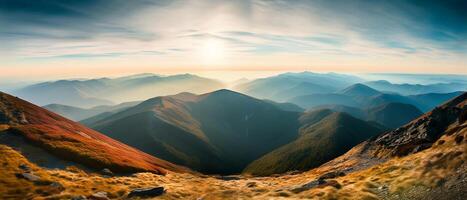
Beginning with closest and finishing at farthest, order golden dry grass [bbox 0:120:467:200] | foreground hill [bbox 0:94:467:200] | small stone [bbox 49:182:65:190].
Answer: foreground hill [bbox 0:94:467:200] < golden dry grass [bbox 0:120:467:200] < small stone [bbox 49:182:65:190]

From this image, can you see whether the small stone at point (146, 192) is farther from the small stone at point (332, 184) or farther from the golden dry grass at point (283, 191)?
the small stone at point (332, 184)

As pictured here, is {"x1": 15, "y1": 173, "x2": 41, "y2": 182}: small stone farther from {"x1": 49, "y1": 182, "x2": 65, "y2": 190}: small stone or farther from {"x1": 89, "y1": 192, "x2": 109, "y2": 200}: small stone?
{"x1": 89, "y1": 192, "x2": 109, "y2": 200}: small stone

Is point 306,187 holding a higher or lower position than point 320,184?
lower

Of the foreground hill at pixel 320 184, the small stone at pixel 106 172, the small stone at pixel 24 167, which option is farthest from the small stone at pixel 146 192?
the small stone at pixel 24 167

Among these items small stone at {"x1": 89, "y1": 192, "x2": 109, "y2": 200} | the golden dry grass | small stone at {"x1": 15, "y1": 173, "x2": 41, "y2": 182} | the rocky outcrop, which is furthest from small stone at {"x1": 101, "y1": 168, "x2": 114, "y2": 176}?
the rocky outcrop

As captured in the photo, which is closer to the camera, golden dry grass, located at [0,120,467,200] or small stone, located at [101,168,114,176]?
golden dry grass, located at [0,120,467,200]

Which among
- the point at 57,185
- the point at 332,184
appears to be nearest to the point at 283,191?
the point at 332,184

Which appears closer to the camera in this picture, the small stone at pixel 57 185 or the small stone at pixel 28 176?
the small stone at pixel 57 185

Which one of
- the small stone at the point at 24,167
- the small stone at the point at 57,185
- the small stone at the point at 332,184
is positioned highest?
the small stone at the point at 24,167

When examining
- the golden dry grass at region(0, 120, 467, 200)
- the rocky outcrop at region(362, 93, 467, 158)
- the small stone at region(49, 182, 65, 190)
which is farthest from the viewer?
the rocky outcrop at region(362, 93, 467, 158)

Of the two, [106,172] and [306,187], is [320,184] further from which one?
[106,172]

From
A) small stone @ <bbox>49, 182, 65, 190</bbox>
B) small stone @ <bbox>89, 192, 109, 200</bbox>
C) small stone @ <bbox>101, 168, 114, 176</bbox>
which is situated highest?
small stone @ <bbox>49, 182, 65, 190</bbox>
